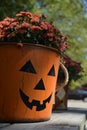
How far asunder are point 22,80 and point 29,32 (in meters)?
0.48

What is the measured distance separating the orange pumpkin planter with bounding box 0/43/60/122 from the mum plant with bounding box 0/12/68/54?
0.38 feet

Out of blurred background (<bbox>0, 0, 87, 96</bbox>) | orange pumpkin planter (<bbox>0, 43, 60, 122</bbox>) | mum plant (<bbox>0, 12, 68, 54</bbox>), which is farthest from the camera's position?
blurred background (<bbox>0, 0, 87, 96</bbox>)

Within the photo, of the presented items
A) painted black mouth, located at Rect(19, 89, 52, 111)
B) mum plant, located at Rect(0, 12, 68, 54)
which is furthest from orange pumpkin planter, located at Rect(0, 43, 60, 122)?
mum plant, located at Rect(0, 12, 68, 54)

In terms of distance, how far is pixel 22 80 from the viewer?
393 centimetres

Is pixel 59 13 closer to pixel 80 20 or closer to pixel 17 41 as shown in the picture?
pixel 80 20

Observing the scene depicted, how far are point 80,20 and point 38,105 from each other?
12885 mm

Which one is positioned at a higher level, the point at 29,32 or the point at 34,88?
the point at 29,32

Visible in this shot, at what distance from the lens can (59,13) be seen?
Answer: 16.1 meters

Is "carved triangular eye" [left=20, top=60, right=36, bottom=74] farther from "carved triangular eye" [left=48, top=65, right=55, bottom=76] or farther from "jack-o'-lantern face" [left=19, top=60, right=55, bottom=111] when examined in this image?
"carved triangular eye" [left=48, top=65, right=55, bottom=76]

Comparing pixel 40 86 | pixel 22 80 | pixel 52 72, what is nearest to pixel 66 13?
pixel 52 72

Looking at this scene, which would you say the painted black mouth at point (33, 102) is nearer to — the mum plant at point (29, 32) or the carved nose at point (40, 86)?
the carved nose at point (40, 86)

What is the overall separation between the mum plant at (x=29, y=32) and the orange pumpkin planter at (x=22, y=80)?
116 millimetres

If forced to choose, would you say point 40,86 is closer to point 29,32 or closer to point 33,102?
point 33,102

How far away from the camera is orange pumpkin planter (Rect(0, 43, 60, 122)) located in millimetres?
3924
